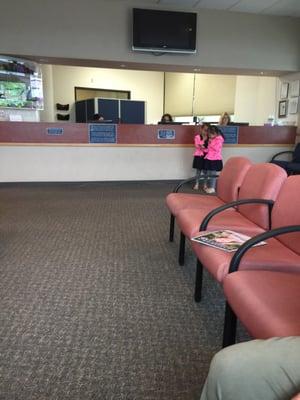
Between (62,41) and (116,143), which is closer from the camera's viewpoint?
(62,41)

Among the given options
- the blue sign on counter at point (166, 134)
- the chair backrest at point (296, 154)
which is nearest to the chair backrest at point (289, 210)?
the blue sign on counter at point (166, 134)

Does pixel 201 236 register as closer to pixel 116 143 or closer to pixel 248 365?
pixel 248 365

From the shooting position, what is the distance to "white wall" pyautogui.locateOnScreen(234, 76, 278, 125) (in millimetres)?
6820

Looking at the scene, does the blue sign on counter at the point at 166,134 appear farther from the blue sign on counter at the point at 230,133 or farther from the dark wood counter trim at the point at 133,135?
the blue sign on counter at the point at 230,133

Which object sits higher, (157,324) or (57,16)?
(57,16)

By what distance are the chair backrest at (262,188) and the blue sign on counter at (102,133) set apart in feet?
11.8

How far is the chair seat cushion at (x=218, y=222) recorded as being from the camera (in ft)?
7.04

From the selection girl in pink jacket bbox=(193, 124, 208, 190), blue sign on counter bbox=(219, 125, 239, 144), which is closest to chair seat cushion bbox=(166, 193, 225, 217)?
girl in pink jacket bbox=(193, 124, 208, 190)

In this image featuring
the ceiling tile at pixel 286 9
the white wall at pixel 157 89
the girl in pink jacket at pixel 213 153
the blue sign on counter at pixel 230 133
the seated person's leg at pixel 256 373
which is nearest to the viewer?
the seated person's leg at pixel 256 373

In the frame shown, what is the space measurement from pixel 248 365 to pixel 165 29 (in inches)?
217

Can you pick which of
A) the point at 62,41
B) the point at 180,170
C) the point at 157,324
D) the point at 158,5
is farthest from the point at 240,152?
the point at 157,324

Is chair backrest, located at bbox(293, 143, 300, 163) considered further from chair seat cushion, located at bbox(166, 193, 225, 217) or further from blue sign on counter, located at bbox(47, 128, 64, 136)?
blue sign on counter, located at bbox(47, 128, 64, 136)

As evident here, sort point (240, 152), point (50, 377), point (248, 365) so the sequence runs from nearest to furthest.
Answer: point (248, 365)
point (50, 377)
point (240, 152)

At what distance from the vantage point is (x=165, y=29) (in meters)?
5.37
